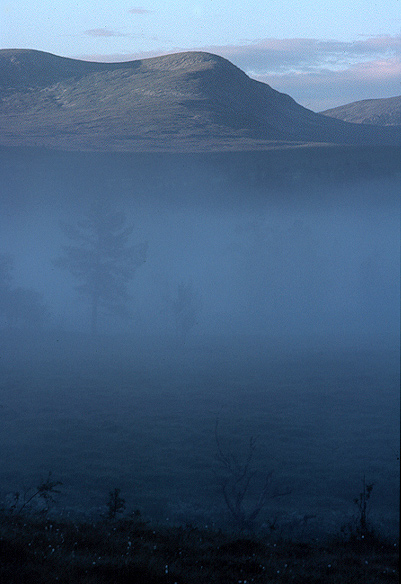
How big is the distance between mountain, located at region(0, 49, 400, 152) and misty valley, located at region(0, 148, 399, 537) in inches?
1651

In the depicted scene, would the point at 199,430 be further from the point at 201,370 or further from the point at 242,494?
the point at 201,370

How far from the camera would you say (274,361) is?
36.3m

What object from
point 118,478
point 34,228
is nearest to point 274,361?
point 118,478

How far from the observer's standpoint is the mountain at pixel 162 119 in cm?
13538

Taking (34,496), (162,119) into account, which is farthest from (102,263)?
(162,119)

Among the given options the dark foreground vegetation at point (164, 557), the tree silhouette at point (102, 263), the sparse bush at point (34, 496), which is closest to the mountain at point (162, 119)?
the tree silhouette at point (102, 263)

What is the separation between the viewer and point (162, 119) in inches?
6161

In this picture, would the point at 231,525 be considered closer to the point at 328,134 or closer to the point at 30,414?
the point at 30,414

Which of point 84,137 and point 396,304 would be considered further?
point 84,137

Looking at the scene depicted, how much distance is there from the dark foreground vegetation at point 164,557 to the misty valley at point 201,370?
2.12m

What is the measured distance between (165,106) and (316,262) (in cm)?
12651

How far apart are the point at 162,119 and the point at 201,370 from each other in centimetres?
13618

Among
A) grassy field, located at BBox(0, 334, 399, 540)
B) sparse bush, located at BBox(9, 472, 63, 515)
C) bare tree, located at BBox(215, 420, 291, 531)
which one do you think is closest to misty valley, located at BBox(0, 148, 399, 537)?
grassy field, located at BBox(0, 334, 399, 540)

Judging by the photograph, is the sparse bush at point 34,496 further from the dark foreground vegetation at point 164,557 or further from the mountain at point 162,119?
the mountain at point 162,119
